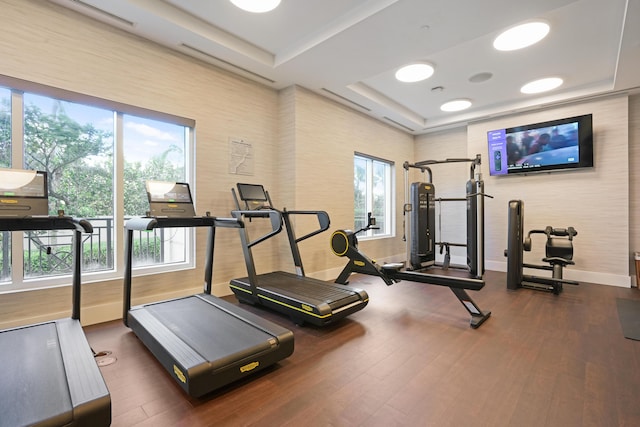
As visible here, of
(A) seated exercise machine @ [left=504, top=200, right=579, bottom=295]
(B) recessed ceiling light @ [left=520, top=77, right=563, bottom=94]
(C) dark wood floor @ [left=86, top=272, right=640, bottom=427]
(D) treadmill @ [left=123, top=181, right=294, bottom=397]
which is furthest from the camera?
(B) recessed ceiling light @ [left=520, top=77, right=563, bottom=94]

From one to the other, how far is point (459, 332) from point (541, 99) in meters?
4.59

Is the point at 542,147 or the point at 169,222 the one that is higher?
the point at 542,147

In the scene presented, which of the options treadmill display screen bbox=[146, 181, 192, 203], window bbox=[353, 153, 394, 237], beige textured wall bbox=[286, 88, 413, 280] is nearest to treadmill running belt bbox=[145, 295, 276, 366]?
treadmill display screen bbox=[146, 181, 192, 203]

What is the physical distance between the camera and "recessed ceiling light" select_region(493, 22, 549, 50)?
3.18m

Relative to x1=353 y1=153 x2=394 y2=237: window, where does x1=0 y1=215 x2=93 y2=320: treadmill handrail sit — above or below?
below

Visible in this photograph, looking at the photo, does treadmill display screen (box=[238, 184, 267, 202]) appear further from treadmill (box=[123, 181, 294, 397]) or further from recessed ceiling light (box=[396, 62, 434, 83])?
recessed ceiling light (box=[396, 62, 434, 83])

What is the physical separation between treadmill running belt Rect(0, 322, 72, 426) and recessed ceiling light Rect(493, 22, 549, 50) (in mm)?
4740

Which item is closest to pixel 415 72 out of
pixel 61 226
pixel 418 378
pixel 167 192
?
pixel 167 192

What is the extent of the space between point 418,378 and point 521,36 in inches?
146

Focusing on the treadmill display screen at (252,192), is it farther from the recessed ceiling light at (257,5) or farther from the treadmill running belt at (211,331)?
the recessed ceiling light at (257,5)

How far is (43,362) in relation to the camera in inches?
68.5

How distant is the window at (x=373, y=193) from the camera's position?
6074 mm

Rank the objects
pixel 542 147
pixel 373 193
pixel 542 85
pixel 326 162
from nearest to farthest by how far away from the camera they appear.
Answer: pixel 542 85, pixel 326 162, pixel 542 147, pixel 373 193

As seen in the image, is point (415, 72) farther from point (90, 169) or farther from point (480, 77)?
point (90, 169)
